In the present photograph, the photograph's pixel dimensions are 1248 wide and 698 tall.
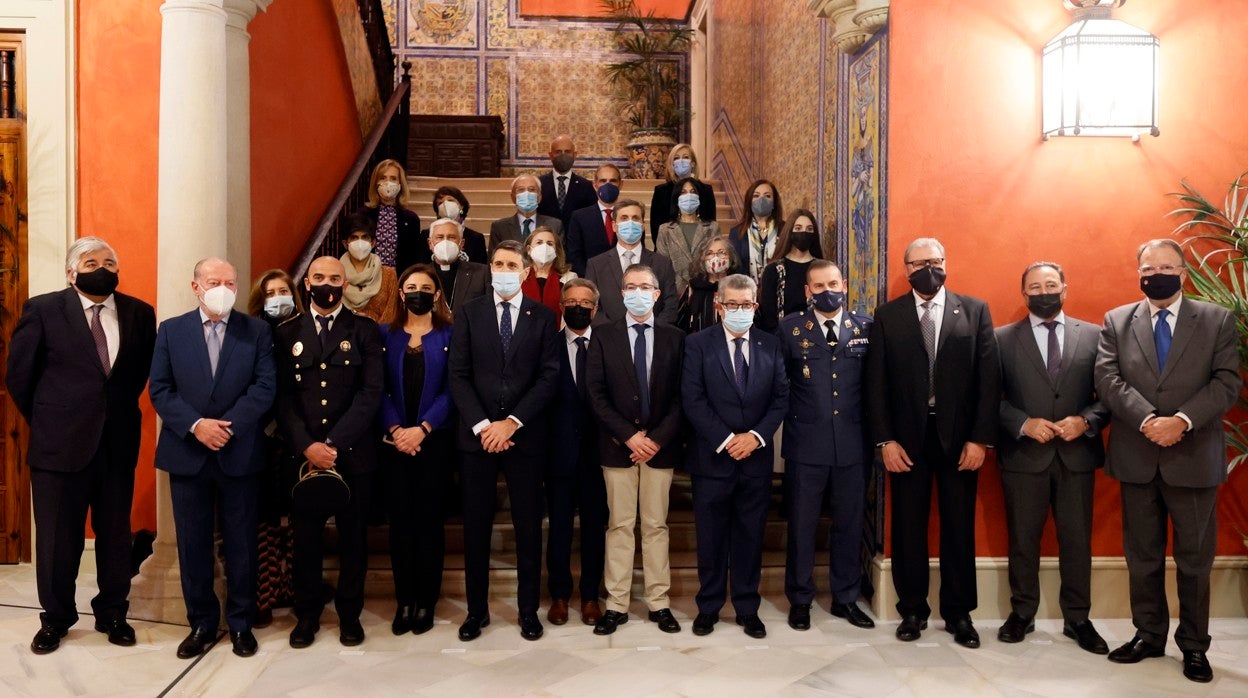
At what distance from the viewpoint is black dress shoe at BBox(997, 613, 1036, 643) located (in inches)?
172

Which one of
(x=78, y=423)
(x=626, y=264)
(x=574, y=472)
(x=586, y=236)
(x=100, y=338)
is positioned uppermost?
(x=586, y=236)

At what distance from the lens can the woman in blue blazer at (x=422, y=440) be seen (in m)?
4.32

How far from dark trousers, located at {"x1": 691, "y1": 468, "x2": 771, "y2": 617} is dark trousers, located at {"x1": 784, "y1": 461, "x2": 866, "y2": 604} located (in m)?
0.16

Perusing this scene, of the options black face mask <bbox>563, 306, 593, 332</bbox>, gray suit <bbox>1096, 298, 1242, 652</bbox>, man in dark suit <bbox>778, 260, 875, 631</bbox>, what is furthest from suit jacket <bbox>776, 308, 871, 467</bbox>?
gray suit <bbox>1096, 298, 1242, 652</bbox>

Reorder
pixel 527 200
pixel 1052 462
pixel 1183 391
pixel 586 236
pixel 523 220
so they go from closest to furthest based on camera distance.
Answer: pixel 1183 391, pixel 1052 462, pixel 527 200, pixel 523 220, pixel 586 236

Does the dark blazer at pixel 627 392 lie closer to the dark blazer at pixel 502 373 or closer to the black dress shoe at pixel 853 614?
the dark blazer at pixel 502 373

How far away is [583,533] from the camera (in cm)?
457

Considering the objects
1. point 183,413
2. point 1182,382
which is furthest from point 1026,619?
point 183,413

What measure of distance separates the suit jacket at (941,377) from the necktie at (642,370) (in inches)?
37.1

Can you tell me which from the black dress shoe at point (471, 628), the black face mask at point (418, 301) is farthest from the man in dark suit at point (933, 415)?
the black face mask at point (418, 301)

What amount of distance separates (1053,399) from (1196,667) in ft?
3.72

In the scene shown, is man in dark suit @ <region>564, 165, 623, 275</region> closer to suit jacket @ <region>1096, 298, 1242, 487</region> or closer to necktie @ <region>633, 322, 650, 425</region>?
necktie @ <region>633, 322, 650, 425</region>

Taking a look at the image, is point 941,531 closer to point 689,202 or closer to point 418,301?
point 689,202

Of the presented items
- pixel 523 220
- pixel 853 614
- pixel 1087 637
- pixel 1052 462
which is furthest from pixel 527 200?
pixel 1087 637
